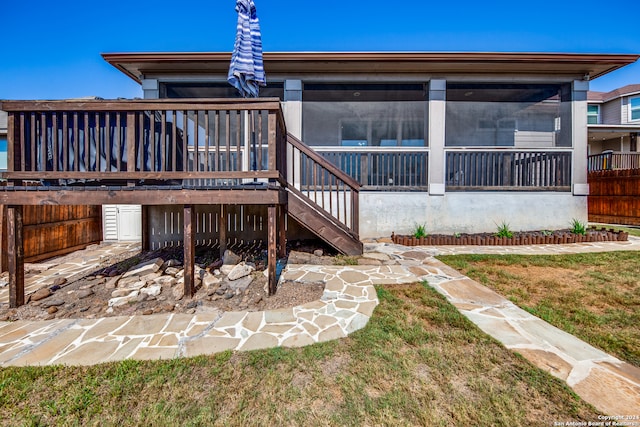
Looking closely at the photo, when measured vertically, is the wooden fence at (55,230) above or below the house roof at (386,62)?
below

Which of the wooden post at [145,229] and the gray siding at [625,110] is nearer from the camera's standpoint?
the wooden post at [145,229]

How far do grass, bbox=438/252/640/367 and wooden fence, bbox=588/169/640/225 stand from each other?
20.5 ft

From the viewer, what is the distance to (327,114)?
8438mm

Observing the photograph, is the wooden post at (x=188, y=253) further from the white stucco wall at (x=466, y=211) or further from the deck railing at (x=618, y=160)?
the deck railing at (x=618, y=160)

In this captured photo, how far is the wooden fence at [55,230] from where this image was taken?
14.4 ft

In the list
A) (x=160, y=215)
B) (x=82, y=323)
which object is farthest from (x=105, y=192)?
(x=160, y=215)

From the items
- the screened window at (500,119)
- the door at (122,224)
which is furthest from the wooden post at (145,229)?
the screened window at (500,119)

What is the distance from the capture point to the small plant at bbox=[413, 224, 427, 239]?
5.77 m

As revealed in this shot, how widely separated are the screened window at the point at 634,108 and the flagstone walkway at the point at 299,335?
65.7 feet

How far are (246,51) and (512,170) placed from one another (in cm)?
679

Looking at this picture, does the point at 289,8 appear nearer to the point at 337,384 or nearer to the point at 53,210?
the point at 53,210

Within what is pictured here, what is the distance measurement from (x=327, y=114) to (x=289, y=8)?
450 centimetres

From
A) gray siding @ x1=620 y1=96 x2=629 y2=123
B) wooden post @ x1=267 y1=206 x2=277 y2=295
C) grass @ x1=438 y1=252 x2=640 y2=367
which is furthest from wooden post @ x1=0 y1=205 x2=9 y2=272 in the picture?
gray siding @ x1=620 y1=96 x2=629 y2=123

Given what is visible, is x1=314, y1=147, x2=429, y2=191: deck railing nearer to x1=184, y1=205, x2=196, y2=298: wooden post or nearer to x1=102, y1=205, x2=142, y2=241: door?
x1=184, y1=205, x2=196, y2=298: wooden post
